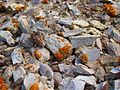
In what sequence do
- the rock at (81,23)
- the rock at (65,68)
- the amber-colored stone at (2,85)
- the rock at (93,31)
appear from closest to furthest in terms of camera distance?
the amber-colored stone at (2,85) < the rock at (65,68) < the rock at (93,31) < the rock at (81,23)

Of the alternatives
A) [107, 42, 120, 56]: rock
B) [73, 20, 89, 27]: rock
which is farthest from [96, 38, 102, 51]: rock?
[73, 20, 89, 27]: rock

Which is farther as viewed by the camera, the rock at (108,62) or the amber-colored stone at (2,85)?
the rock at (108,62)

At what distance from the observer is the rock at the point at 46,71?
9.77 m

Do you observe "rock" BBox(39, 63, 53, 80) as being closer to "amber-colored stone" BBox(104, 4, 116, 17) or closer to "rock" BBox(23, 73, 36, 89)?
"rock" BBox(23, 73, 36, 89)

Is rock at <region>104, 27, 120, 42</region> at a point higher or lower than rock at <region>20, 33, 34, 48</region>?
lower

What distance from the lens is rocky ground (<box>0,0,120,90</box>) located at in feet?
31.7

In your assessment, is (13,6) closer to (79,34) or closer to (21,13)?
(21,13)

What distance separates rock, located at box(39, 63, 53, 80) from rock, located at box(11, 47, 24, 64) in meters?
0.71

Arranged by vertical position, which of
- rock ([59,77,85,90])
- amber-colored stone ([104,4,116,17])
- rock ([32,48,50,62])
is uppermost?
amber-colored stone ([104,4,116,17])

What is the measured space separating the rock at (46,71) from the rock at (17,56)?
0.71 m

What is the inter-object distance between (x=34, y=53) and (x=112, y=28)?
9.90 ft

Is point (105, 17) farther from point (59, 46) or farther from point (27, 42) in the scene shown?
point (27, 42)

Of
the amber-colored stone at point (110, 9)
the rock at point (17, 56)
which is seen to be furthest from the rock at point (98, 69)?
the amber-colored stone at point (110, 9)

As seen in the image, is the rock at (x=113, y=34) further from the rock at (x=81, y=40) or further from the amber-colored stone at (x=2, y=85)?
the amber-colored stone at (x=2, y=85)
